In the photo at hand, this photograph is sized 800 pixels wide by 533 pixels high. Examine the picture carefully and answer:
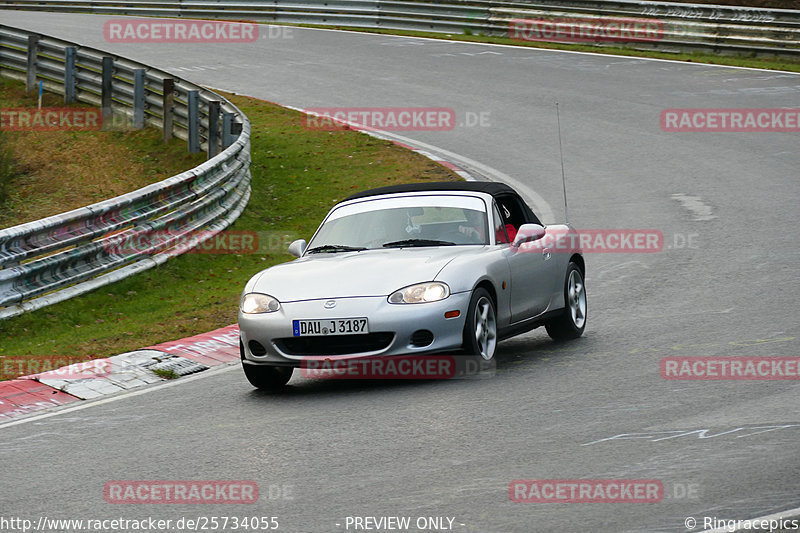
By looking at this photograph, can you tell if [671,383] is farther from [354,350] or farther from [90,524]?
[90,524]

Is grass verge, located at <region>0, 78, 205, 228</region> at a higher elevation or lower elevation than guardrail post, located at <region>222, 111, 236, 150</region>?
lower

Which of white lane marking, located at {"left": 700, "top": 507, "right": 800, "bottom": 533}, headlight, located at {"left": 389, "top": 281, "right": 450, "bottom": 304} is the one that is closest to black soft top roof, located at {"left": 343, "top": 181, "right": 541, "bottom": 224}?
headlight, located at {"left": 389, "top": 281, "right": 450, "bottom": 304}

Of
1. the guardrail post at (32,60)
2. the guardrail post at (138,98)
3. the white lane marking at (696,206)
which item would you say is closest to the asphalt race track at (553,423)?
the white lane marking at (696,206)

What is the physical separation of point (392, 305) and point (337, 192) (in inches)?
390

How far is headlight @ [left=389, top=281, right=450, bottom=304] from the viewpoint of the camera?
29.1 feet

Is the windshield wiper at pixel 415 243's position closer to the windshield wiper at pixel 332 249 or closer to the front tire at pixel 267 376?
the windshield wiper at pixel 332 249

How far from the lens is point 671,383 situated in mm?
8633

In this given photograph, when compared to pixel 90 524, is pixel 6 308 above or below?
below

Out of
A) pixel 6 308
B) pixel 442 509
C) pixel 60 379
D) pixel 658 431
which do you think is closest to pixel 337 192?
pixel 6 308

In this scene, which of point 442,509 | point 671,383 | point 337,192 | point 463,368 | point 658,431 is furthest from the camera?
point 337,192

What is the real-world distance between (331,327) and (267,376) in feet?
2.56

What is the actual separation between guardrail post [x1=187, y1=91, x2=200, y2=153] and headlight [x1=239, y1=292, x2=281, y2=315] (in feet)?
35.0

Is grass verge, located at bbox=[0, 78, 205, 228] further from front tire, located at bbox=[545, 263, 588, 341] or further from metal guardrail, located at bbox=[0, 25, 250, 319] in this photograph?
front tire, located at bbox=[545, 263, 588, 341]

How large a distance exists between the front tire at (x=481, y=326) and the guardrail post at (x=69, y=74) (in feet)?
50.7
